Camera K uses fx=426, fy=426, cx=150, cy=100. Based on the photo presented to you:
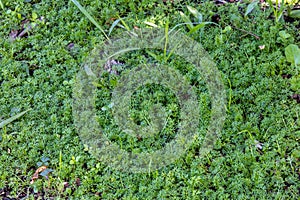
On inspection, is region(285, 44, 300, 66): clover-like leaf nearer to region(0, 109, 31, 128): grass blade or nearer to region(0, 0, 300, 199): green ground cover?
region(0, 0, 300, 199): green ground cover

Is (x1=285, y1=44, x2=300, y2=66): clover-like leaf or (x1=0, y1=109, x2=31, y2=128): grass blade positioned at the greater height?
(x1=0, y1=109, x2=31, y2=128): grass blade

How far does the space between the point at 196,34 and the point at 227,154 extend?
4.15 feet

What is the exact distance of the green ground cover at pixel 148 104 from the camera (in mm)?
3057

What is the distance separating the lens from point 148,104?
352cm

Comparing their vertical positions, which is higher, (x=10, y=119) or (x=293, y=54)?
(x=10, y=119)

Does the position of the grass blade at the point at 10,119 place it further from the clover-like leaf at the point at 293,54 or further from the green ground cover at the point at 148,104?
the clover-like leaf at the point at 293,54

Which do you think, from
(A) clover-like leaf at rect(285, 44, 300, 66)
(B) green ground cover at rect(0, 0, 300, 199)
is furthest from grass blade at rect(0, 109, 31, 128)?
(A) clover-like leaf at rect(285, 44, 300, 66)

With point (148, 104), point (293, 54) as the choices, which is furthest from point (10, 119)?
point (293, 54)

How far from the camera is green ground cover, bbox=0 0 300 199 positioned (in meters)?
3.06

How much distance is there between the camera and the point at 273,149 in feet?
10.3

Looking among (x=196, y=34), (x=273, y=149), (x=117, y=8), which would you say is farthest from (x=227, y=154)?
(x=117, y=8)

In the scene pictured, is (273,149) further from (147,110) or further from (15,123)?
(15,123)

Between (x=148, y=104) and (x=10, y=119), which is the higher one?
(x=10, y=119)

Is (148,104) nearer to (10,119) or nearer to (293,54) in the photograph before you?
(10,119)
